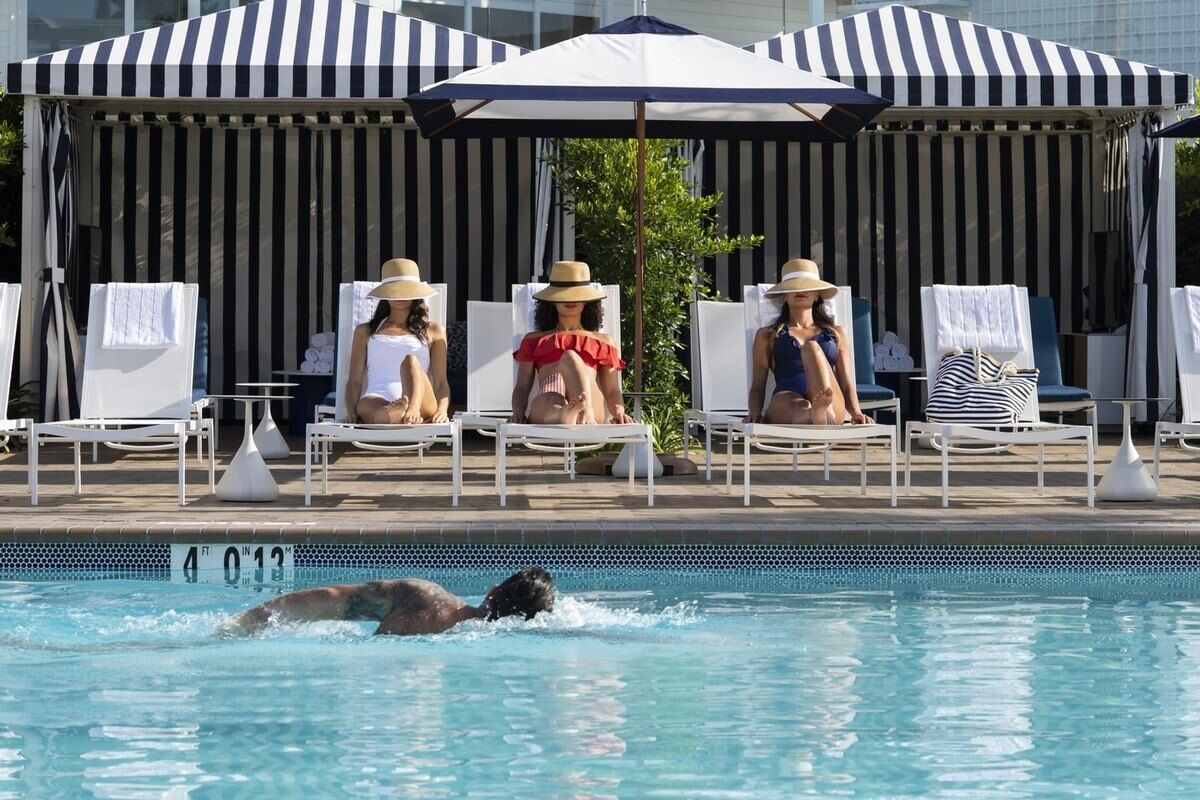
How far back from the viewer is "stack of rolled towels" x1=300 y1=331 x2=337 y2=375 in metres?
11.5

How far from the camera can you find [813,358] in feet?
25.2

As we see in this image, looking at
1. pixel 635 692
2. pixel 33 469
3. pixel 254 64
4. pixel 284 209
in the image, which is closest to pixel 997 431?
pixel 635 692

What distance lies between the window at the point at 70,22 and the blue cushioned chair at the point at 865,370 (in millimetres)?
6732

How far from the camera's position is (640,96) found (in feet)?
24.7

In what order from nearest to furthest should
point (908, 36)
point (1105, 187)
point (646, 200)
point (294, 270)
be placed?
point (646, 200) → point (908, 36) → point (1105, 187) → point (294, 270)

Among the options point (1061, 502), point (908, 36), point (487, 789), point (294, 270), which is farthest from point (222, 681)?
point (294, 270)

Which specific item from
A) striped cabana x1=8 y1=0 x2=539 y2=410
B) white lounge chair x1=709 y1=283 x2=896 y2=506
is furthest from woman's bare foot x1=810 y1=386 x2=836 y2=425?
striped cabana x1=8 y1=0 x2=539 y2=410

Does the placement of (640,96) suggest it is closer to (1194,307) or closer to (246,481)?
(246,481)

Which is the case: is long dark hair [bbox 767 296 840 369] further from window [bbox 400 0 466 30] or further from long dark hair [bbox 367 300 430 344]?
window [bbox 400 0 466 30]

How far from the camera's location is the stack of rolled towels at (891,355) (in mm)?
12016

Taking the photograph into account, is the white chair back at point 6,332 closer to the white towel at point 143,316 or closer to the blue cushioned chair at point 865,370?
the white towel at point 143,316

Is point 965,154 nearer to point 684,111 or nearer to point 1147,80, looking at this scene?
point 1147,80

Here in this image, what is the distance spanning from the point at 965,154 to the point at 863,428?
21.1ft

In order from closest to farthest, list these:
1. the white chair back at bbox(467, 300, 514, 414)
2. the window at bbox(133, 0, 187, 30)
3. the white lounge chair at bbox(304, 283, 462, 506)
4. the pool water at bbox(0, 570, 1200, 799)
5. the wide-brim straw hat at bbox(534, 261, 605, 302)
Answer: the pool water at bbox(0, 570, 1200, 799)
the white lounge chair at bbox(304, 283, 462, 506)
the wide-brim straw hat at bbox(534, 261, 605, 302)
the white chair back at bbox(467, 300, 514, 414)
the window at bbox(133, 0, 187, 30)
